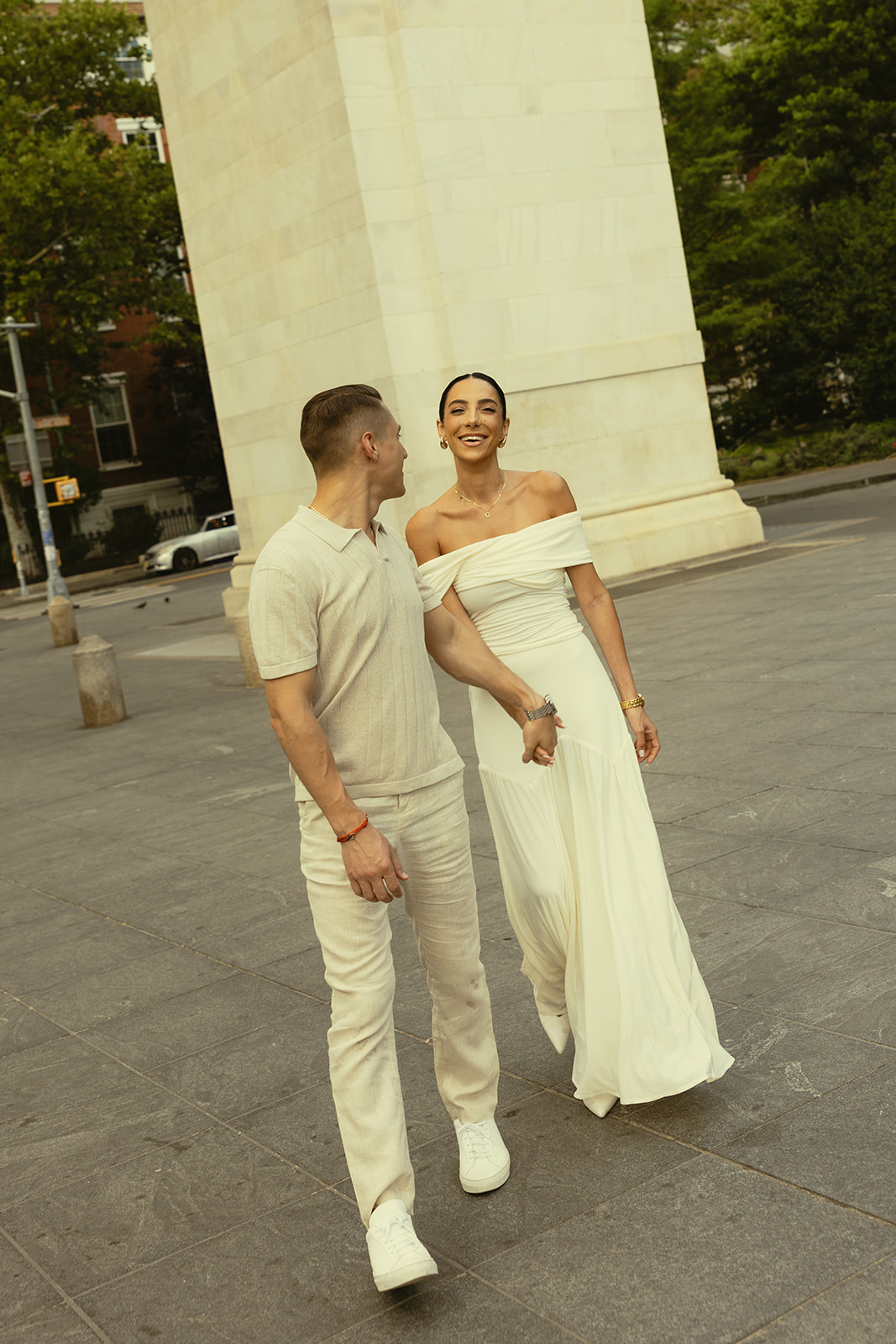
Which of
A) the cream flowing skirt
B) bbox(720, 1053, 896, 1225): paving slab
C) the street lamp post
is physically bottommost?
bbox(720, 1053, 896, 1225): paving slab

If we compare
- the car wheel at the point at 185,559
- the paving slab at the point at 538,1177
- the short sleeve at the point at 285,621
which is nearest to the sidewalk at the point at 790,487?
the car wheel at the point at 185,559

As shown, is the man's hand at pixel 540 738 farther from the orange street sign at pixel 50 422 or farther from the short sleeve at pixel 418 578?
the orange street sign at pixel 50 422

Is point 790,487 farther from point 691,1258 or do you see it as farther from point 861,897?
point 691,1258

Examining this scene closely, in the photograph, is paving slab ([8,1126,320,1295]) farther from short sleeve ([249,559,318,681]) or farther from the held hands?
the held hands

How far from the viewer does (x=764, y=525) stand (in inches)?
845

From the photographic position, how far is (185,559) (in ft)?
136

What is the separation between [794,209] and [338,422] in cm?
4567

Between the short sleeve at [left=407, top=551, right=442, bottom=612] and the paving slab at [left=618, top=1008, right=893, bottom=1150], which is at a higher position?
the short sleeve at [left=407, top=551, right=442, bottom=612]

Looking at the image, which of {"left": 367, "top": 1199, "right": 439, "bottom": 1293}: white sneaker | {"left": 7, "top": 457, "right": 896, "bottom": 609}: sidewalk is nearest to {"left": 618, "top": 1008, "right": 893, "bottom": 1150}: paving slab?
{"left": 367, "top": 1199, "right": 439, "bottom": 1293}: white sneaker

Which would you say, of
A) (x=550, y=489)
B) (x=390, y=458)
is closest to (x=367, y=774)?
(x=390, y=458)

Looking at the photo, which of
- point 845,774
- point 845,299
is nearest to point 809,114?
point 845,299

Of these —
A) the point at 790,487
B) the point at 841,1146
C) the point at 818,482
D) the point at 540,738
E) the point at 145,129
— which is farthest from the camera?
the point at 145,129

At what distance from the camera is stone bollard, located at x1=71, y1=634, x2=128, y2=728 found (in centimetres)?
1278

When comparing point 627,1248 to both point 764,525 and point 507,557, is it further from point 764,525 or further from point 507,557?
point 764,525
